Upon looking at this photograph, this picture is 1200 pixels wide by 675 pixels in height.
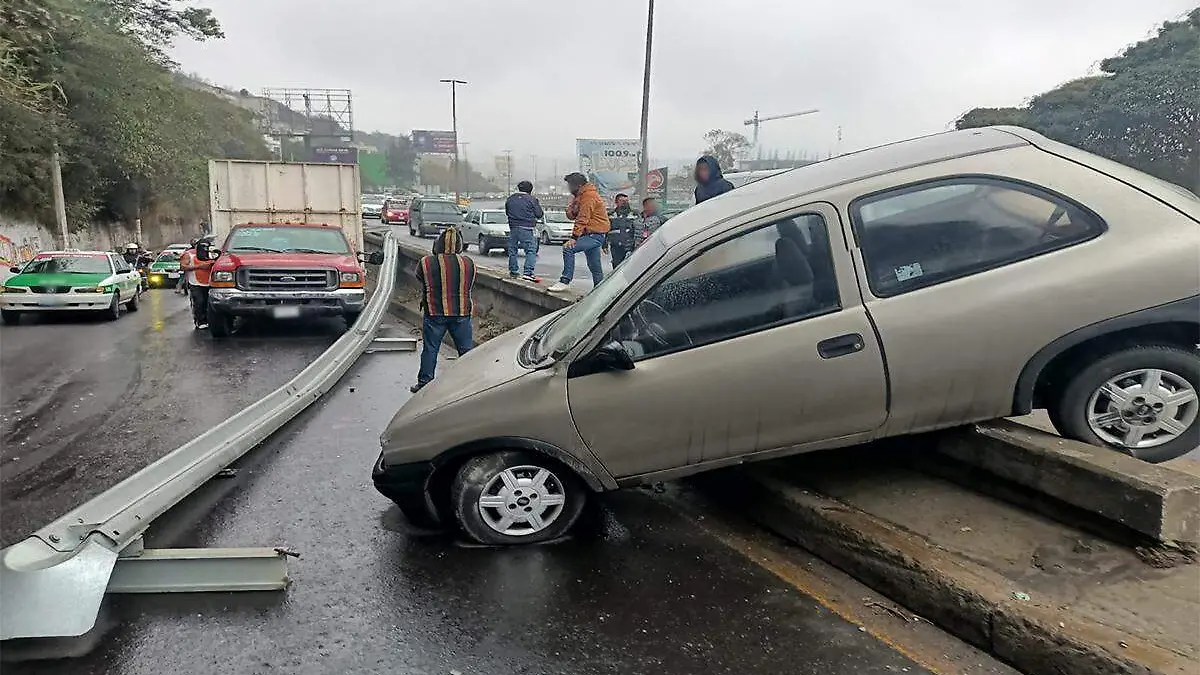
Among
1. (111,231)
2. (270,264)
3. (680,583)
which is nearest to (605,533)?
(680,583)

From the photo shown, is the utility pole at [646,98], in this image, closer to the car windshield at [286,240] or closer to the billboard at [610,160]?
the car windshield at [286,240]

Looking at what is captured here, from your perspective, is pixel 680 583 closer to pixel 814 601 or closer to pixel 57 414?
pixel 814 601

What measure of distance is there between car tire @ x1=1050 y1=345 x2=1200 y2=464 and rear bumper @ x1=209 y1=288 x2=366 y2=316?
9.92 metres

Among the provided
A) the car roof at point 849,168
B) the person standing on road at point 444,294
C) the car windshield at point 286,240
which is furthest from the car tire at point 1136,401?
the car windshield at point 286,240

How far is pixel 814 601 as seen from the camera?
12.5 feet

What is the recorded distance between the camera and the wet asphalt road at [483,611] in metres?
3.34

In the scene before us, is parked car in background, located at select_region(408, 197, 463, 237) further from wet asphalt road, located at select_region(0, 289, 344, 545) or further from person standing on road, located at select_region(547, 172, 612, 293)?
person standing on road, located at select_region(547, 172, 612, 293)

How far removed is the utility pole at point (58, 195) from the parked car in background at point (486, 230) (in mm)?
13775

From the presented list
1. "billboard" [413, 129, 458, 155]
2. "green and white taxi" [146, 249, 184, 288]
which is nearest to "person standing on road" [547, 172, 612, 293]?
"green and white taxi" [146, 249, 184, 288]

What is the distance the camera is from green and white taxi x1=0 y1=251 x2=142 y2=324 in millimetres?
15117

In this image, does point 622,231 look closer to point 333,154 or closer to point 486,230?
point 486,230

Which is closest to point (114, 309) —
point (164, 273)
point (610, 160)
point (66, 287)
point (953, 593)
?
point (66, 287)

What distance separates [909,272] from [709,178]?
5.24 meters

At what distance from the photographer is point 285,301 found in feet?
39.2
